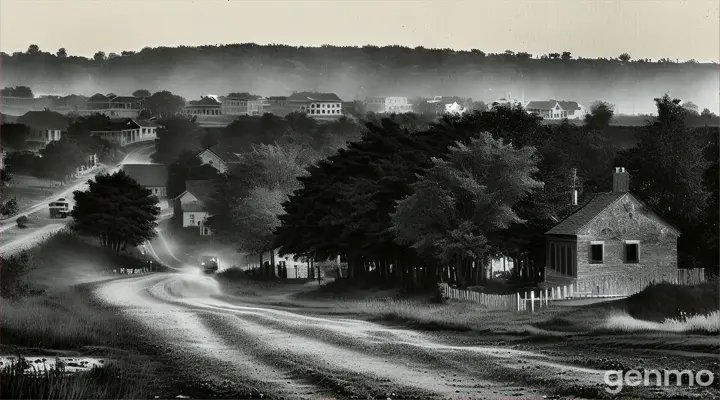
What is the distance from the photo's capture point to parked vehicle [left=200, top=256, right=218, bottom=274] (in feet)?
73.4

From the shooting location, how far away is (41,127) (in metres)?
22.8

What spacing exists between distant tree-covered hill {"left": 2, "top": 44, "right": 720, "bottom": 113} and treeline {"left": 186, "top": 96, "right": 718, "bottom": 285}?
56 cm

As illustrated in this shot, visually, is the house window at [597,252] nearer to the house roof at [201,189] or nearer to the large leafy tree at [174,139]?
the house roof at [201,189]

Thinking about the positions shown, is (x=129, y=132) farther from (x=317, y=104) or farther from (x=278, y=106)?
(x=317, y=104)

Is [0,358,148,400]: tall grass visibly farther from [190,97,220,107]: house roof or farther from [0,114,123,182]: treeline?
[190,97,220,107]: house roof

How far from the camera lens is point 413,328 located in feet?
76.8

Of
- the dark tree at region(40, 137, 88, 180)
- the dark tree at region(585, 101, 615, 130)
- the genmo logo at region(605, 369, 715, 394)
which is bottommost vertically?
the genmo logo at region(605, 369, 715, 394)

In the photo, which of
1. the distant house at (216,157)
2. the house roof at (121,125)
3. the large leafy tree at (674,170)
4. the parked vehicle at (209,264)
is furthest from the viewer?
the large leafy tree at (674,170)

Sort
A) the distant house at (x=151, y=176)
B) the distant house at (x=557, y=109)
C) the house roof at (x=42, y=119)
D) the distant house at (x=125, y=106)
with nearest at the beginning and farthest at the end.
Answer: the distant house at (x=151, y=176)
the house roof at (x=42, y=119)
the distant house at (x=125, y=106)
the distant house at (x=557, y=109)

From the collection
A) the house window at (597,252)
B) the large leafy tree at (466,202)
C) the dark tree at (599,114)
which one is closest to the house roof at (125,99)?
the large leafy tree at (466,202)

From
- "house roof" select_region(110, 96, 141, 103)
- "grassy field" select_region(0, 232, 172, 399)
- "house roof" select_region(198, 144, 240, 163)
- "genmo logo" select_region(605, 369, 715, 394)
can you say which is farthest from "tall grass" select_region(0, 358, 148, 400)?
"genmo logo" select_region(605, 369, 715, 394)

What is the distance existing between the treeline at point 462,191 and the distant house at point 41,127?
3045 mm

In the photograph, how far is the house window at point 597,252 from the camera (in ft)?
76.8

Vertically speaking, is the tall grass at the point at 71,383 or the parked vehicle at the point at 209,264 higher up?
the parked vehicle at the point at 209,264
